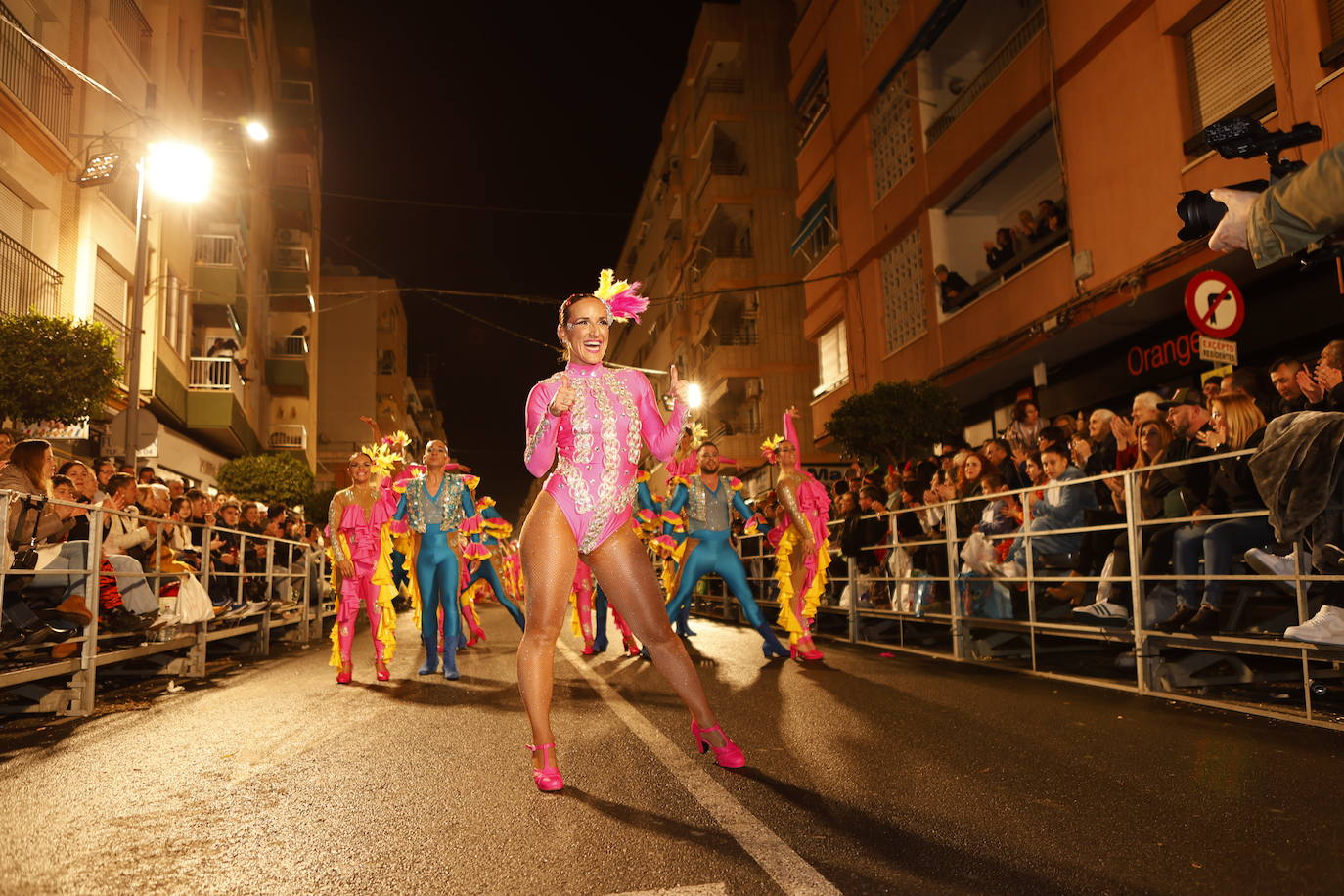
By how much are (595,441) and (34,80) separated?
17853 mm

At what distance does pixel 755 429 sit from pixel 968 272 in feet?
64.4

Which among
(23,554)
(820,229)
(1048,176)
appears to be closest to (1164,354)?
(1048,176)

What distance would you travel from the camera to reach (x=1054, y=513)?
9.04 meters

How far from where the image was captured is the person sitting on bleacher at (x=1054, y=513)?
353 inches

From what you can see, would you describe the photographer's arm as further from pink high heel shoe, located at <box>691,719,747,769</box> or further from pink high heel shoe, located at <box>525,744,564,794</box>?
pink high heel shoe, located at <box>525,744,564,794</box>

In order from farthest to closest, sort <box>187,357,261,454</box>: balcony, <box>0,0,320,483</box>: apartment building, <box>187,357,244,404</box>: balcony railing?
1. <box>187,357,244,404</box>: balcony railing
2. <box>187,357,261,454</box>: balcony
3. <box>0,0,320,483</box>: apartment building

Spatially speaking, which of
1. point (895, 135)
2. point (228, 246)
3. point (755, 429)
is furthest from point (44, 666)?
point (755, 429)

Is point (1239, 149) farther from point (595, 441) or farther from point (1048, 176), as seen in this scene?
point (1048, 176)

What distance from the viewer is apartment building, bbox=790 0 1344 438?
12.9 m

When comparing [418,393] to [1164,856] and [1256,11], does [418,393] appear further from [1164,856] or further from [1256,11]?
[1164,856]

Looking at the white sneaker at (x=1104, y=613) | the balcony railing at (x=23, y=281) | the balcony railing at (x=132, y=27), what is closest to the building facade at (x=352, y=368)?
the balcony railing at (x=132, y=27)

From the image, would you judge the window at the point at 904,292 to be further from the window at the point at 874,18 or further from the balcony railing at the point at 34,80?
the balcony railing at the point at 34,80

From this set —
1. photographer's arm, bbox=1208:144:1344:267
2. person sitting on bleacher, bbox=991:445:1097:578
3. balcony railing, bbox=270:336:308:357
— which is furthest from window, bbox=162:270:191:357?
photographer's arm, bbox=1208:144:1344:267

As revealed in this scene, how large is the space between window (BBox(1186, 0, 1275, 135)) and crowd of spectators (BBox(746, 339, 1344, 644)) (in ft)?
14.6
